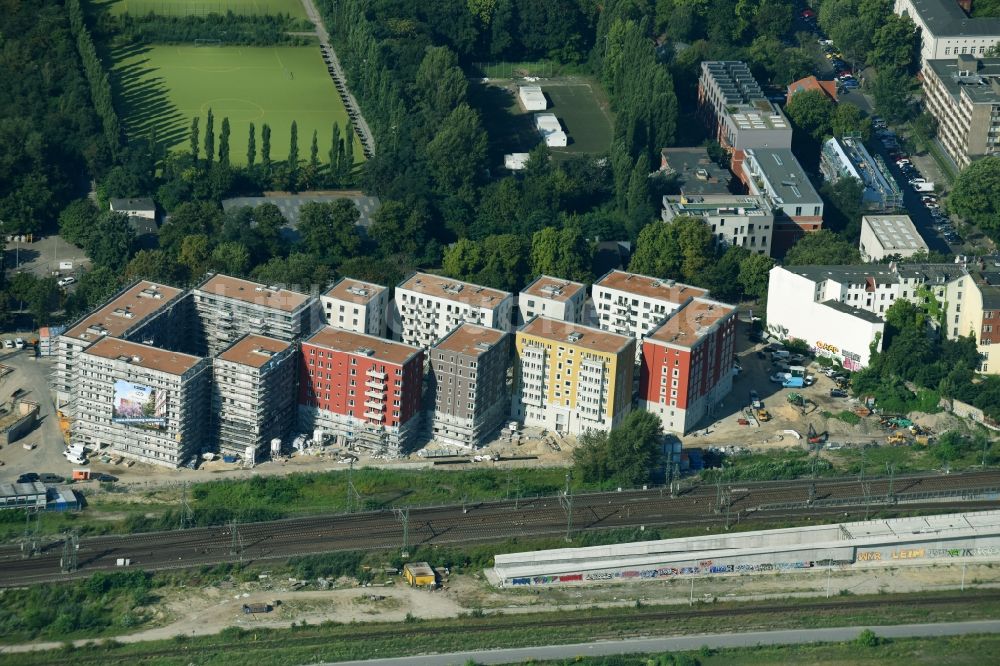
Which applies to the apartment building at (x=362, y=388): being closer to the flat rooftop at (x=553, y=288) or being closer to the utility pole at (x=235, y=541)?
the utility pole at (x=235, y=541)

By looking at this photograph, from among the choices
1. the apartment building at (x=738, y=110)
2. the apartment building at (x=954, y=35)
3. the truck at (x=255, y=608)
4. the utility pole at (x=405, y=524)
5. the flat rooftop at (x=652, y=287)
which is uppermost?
the apartment building at (x=954, y=35)

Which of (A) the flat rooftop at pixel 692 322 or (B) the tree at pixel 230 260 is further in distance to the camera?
(B) the tree at pixel 230 260

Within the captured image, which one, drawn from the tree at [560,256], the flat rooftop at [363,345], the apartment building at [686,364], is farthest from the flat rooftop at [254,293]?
the apartment building at [686,364]

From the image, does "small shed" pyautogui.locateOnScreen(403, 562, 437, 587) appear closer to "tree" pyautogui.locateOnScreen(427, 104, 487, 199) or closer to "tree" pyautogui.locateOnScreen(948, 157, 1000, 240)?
"tree" pyautogui.locateOnScreen(427, 104, 487, 199)

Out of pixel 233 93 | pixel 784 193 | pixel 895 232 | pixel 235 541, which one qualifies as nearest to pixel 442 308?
pixel 235 541

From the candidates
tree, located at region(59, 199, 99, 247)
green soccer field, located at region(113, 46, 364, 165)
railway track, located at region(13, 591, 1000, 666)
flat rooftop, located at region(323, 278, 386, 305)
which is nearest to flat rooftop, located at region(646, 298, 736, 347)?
flat rooftop, located at region(323, 278, 386, 305)

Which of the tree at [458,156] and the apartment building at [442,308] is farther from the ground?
the tree at [458,156]
